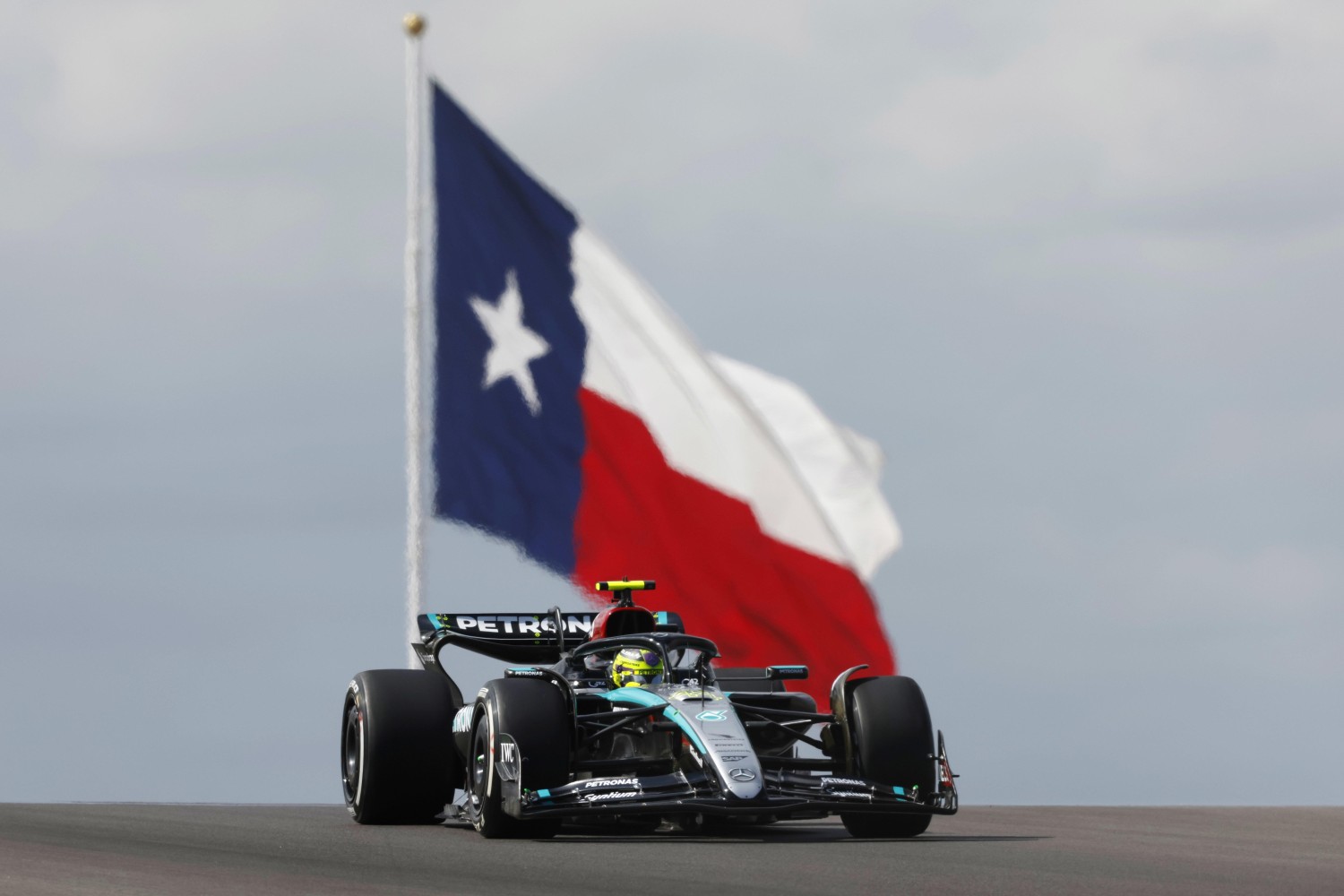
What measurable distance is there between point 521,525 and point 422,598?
1.29m

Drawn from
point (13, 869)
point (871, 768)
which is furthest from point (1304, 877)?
point (13, 869)

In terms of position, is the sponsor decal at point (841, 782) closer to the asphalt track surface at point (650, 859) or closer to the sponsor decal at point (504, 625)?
the asphalt track surface at point (650, 859)

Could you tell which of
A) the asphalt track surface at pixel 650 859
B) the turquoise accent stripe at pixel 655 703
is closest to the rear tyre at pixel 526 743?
the asphalt track surface at pixel 650 859

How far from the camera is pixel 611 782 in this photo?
1427 cm

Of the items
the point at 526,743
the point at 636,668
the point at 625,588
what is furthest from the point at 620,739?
the point at 625,588

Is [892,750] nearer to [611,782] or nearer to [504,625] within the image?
[611,782]

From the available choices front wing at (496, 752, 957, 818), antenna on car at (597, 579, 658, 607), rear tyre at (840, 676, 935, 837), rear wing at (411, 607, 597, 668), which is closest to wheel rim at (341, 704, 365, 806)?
rear wing at (411, 607, 597, 668)

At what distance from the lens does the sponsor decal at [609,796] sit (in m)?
14.1

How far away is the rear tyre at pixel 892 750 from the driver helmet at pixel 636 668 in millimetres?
1589

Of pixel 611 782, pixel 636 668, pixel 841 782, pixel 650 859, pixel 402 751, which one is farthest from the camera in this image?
pixel 402 751

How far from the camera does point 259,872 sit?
1189 cm

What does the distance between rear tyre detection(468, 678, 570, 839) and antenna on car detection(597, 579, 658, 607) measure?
2.60 meters

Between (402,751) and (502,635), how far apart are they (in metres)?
2.10

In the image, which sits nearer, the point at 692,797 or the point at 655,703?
the point at 692,797
